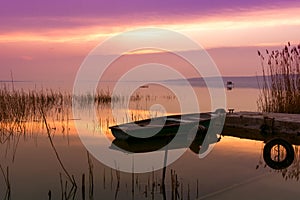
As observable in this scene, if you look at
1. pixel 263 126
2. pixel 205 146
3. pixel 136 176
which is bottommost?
pixel 136 176

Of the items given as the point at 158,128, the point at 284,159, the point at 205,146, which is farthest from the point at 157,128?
the point at 284,159

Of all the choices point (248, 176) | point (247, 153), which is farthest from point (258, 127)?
point (248, 176)

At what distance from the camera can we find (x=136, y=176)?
7418 millimetres

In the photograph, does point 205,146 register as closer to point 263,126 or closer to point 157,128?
point 157,128

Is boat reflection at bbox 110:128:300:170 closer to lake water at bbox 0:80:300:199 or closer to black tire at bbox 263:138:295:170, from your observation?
black tire at bbox 263:138:295:170

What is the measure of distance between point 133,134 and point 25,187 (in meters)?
4.38

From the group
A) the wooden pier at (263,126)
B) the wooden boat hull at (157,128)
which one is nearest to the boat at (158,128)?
the wooden boat hull at (157,128)

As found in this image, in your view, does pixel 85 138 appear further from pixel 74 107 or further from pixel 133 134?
pixel 74 107

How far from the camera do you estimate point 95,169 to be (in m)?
8.01

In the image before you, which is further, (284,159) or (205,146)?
(205,146)

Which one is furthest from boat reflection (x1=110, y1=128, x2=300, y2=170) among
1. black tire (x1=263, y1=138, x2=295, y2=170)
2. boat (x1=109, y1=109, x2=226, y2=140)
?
boat (x1=109, y1=109, x2=226, y2=140)

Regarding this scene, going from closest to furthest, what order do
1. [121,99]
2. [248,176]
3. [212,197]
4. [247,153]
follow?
[212,197]
[248,176]
[247,153]
[121,99]

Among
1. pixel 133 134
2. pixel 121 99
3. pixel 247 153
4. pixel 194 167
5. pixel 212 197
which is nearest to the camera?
pixel 212 197

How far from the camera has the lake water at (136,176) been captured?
254 inches
